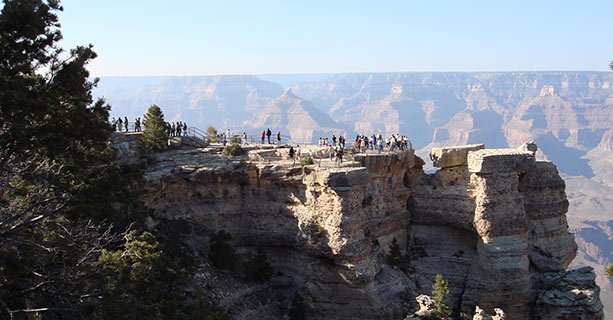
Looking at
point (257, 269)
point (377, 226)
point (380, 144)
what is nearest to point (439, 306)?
point (377, 226)

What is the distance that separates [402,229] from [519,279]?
1027 centimetres

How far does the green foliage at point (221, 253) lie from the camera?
4634 centimetres

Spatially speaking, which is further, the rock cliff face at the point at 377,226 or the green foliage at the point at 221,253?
the green foliage at the point at 221,253

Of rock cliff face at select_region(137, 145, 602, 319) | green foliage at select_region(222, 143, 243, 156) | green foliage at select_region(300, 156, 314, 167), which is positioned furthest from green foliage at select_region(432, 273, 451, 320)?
green foliage at select_region(222, 143, 243, 156)

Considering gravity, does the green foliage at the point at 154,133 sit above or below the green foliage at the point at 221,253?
above

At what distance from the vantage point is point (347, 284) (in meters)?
45.0

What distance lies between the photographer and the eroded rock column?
4972cm

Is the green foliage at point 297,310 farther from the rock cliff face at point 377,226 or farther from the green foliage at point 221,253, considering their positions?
the green foliage at point 221,253

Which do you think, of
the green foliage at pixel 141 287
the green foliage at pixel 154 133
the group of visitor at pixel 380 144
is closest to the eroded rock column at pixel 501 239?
the group of visitor at pixel 380 144

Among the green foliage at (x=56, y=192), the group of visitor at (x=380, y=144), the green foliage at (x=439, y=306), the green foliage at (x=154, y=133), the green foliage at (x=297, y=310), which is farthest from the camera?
the group of visitor at (x=380, y=144)

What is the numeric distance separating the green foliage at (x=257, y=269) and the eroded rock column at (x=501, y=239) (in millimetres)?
15961

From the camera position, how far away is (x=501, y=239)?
50.1 meters

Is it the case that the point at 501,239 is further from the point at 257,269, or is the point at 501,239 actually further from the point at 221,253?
the point at 221,253

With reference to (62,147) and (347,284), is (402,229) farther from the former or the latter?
(62,147)
